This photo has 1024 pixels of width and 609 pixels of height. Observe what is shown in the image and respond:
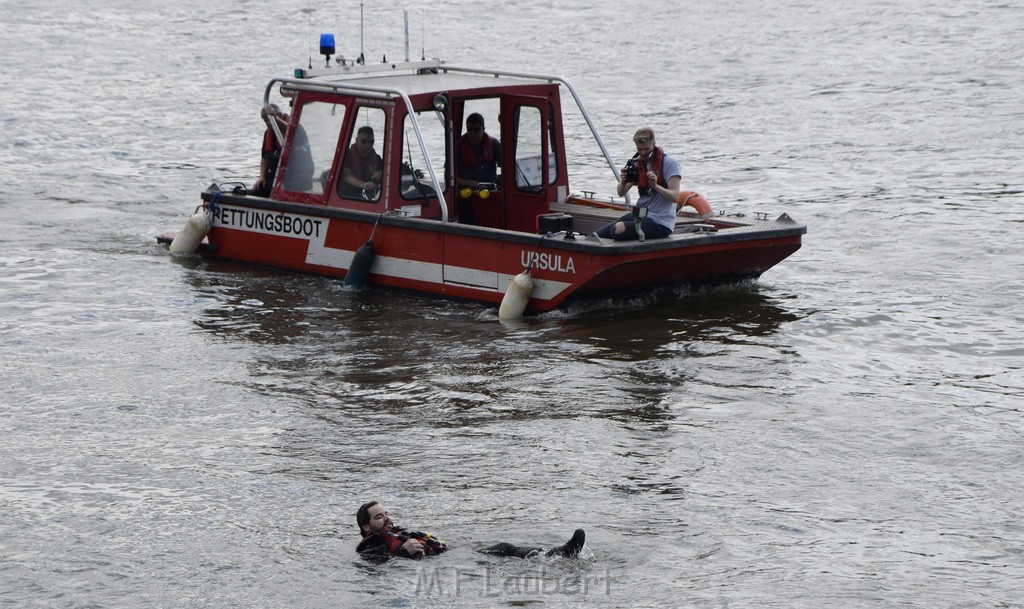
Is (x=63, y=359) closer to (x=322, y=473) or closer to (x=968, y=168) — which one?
(x=322, y=473)

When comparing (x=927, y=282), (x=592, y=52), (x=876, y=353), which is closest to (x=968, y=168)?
(x=927, y=282)

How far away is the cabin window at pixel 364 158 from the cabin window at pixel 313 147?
185 millimetres

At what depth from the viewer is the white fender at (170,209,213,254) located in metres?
14.9

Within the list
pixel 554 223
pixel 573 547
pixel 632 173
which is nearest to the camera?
pixel 573 547

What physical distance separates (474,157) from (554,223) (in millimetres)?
1654

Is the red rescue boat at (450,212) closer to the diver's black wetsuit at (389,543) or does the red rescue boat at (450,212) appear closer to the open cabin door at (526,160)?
the open cabin door at (526,160)

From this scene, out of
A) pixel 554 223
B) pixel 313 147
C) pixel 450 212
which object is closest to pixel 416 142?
pixel 450 212

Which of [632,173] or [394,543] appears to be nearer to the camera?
[394,543]

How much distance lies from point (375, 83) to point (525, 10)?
1805 cm

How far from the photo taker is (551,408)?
10.0 m

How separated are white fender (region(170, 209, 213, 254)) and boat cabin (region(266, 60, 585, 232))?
3.29 feet

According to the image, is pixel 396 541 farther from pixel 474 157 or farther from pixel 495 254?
pixel 474 157

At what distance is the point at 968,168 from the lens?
1867 cm

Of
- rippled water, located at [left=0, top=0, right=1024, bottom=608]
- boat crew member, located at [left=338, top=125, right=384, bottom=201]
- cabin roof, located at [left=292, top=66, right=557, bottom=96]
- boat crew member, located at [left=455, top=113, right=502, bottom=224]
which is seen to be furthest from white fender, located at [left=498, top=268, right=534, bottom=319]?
cabin roof, located at [left=292, top=66, right=557, bottom=96]
